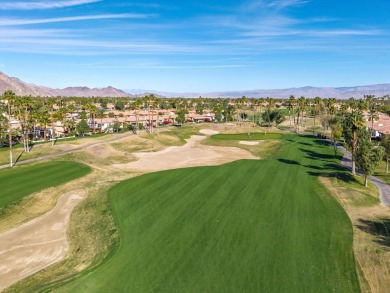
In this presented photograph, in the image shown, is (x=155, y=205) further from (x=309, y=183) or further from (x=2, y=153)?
(x=2, y=153)

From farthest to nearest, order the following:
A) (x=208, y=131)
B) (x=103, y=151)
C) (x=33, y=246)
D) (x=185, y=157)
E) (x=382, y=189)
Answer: (x=208, y=131), (x=103, y=151), (x=185, y=157), (x=382, y=189), (x=33, y=246)

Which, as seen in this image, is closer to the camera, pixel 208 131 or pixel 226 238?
pixel 226 238

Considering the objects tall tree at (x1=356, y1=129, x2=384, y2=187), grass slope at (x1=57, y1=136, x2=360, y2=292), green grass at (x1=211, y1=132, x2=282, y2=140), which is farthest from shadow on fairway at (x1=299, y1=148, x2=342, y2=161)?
green grass at (x1=211, y1=132, x2=282, y2=140)

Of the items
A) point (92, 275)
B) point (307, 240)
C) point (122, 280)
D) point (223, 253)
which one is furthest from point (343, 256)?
point (92, 275)

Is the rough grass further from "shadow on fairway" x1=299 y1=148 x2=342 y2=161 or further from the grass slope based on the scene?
"shadow on fairway" x1=299 y1=148 x2=342 y2=161

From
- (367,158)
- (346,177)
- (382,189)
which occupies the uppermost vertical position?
(367,158)

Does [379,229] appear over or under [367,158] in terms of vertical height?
under

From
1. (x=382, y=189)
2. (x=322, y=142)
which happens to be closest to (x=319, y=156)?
(x=322, y=142)

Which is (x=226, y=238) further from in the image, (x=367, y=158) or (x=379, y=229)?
(x=367, y=158)
